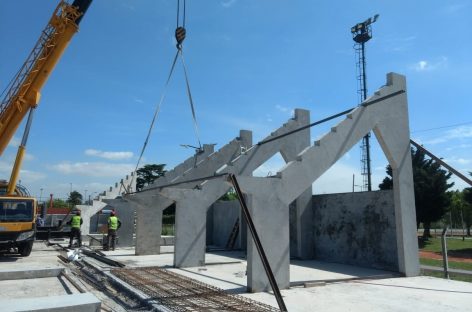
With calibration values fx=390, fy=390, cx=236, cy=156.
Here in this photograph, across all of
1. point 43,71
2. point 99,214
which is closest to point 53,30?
point 43,71

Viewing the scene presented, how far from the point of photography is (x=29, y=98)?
1634cm

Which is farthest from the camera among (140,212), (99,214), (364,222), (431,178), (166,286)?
(431,178)

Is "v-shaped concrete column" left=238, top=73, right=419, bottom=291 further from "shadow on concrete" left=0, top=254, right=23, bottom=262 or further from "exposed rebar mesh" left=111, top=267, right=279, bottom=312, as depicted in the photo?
"shadow on concrete" left=0, top=254, right=23, bottom=262

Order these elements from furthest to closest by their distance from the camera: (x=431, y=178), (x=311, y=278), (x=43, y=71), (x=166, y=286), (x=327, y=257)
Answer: (x=431, y=178) < (x=43, y=71) < (x=327, y=257) < (x=311, y=278) < (x=166, y=286)

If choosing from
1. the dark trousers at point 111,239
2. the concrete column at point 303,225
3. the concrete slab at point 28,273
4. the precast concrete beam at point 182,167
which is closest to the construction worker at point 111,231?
the dark trousers at point 111,239

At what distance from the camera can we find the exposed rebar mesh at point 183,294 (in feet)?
23.8

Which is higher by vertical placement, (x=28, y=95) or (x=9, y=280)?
(x=28, y=95)

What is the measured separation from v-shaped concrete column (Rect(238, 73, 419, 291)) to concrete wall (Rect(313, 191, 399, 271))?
3.41 feet

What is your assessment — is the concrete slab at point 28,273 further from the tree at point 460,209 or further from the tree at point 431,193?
the tree at point 460,209

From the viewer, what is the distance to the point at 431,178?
32.8m

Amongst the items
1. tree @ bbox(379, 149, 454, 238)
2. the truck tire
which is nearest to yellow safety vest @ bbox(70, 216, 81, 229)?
the truck tire

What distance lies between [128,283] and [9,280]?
381 cm

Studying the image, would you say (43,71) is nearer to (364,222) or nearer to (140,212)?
(140,212)

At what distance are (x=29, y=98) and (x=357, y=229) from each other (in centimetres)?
1407
